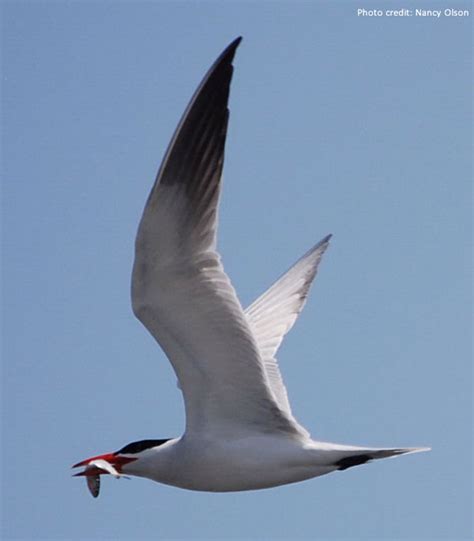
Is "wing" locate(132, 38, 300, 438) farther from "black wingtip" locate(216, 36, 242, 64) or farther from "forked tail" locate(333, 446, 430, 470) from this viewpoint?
"forked tail" locate(333, 446, 430, 470)

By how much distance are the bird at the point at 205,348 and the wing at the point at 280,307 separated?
1210 millimetres

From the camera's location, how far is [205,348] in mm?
7922

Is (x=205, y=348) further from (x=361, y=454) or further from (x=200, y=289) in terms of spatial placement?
(x=361, y=454)

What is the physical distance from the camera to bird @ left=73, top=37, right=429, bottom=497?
748cm

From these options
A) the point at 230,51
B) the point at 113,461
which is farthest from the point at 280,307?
the point at 230,51

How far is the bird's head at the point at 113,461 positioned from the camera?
27.6 ft

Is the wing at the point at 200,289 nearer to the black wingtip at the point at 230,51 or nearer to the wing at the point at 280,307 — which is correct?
the black wingtip at the point at 230,51

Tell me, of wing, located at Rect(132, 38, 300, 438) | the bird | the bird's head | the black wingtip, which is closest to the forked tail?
the bird

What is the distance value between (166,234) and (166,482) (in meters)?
1.78

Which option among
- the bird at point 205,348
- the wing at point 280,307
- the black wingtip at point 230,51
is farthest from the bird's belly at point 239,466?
the black wingtip at point 230,51

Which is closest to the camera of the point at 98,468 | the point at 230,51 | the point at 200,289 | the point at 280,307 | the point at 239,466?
the point at 230,51

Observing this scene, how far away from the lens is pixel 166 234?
754 cm

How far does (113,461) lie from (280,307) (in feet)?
8.11

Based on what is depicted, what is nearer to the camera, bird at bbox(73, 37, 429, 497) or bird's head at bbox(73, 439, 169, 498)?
bird at bbox(73, 37, 429, 497)
